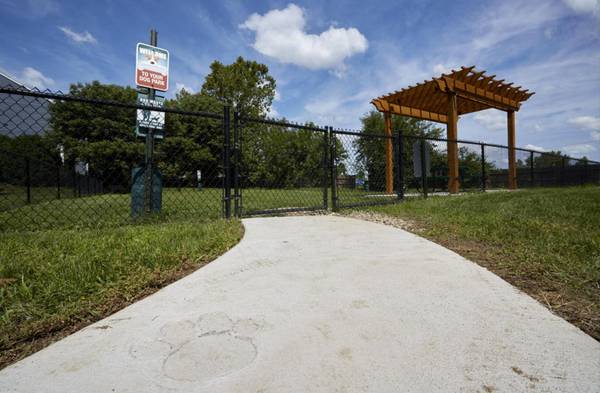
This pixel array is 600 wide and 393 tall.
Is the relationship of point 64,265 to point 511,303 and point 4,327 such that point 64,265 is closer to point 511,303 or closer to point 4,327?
point 4,327

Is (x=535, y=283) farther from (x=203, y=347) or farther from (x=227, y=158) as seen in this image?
(x=227, y=158)

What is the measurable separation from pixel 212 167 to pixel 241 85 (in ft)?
22.9

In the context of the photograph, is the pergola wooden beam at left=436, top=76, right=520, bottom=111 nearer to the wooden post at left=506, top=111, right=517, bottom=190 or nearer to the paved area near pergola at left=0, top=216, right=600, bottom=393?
the wooden post at left=506, top=111, right=517, bottom=190

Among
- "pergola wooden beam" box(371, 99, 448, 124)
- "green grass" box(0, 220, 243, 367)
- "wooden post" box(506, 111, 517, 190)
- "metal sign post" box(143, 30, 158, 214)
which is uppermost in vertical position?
"pergola wooden beam" box(371, 99, 448, 124)

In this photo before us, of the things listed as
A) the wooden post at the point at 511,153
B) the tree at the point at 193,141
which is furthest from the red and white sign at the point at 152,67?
the wooden post at the point at 511,153

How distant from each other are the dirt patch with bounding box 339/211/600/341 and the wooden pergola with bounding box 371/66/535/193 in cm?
493

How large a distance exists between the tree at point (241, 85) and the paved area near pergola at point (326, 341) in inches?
719

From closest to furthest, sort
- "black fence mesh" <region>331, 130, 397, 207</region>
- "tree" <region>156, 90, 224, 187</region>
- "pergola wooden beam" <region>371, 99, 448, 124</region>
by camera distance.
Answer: "black fence mesh" <region>331, 130, 397, 207</region> < "pergola wooden beam" <region>371, 99, 448, 124</region> < "tree" <region>156, 90, 224, 187</region>

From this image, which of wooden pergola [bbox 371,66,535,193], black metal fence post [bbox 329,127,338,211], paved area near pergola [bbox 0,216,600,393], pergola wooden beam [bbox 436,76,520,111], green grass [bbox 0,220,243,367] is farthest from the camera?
wooden pergola [bbox 371,66,535,193]

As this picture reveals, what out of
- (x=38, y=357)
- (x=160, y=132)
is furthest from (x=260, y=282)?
(x=160, y=132)

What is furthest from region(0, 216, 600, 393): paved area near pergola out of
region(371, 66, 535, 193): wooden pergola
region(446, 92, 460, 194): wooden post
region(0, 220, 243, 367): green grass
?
region(446, 92, 460, 194): wooden post

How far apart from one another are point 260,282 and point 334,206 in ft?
10.5

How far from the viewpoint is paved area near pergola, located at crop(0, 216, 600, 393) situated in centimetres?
90

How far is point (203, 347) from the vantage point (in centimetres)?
106
